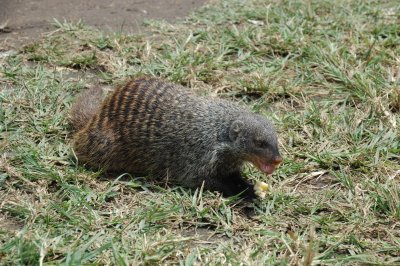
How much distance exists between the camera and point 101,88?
5.10 meters

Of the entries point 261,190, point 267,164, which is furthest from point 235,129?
point 261,190

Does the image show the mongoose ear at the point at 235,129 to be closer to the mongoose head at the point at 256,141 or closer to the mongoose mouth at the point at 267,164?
the mongoose head at the point at 256,141

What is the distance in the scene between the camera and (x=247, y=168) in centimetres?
457

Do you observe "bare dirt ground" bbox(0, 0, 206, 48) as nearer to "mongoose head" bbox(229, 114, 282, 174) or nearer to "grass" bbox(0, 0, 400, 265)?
"grass" bbox(0, 0, 400, 265)

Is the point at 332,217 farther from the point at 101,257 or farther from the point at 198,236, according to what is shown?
the point at 101,257

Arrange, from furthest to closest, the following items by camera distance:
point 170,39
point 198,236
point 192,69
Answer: point 170,39, point 192,69, point 198,236

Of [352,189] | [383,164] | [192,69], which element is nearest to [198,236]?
[352,189]

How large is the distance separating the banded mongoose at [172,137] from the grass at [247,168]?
152mm

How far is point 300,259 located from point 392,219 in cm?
73

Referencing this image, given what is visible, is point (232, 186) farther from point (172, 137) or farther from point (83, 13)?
point (83, 13)

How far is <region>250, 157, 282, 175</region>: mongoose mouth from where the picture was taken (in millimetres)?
4056

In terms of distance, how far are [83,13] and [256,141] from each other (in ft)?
10.6

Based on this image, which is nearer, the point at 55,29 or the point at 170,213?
the point at 170,213

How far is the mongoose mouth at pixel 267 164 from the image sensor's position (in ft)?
13.3
